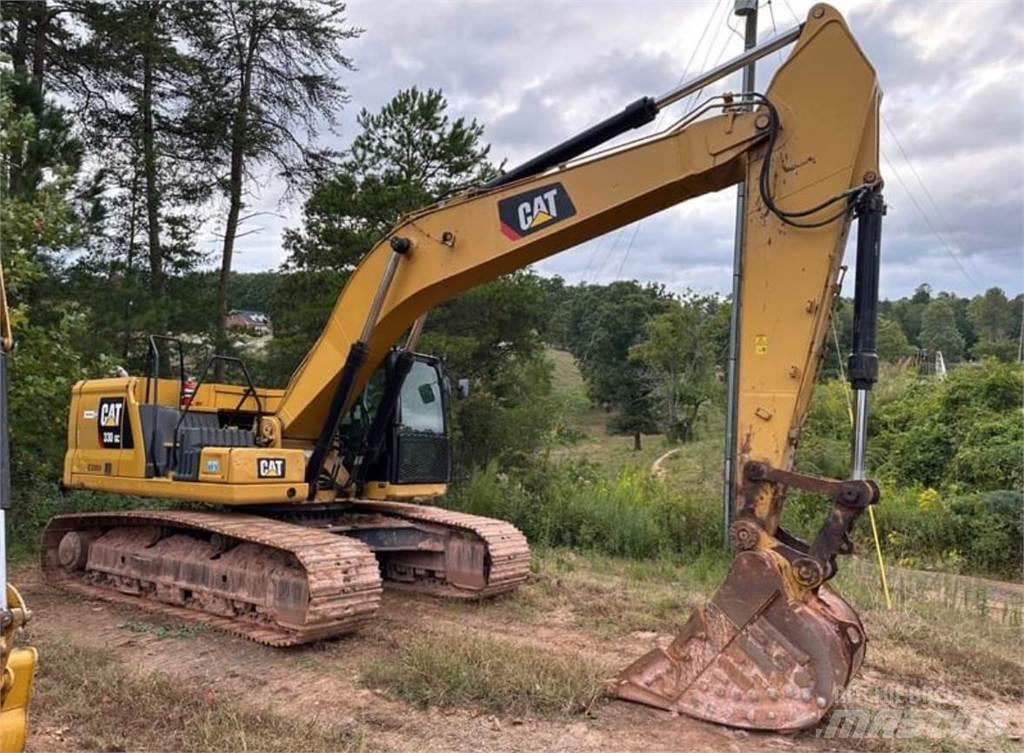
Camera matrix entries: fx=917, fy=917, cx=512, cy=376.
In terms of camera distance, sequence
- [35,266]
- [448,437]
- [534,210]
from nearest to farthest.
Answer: [534,210] → [448,437] → [35,266]

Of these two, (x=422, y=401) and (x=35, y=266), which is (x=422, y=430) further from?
(x=35, y=266)

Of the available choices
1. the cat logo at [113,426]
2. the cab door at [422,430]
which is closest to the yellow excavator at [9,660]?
the cat logo at [113,426]

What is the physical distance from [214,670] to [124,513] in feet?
8.44

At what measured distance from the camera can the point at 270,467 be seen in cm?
712

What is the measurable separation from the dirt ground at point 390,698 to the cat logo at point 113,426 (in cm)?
134

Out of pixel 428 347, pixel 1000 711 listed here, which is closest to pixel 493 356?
pixel 428 347

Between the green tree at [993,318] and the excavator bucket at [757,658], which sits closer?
the excavator bucket at [757,658]

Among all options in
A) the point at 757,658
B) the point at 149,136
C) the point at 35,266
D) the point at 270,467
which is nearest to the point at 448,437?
the point at 270,467

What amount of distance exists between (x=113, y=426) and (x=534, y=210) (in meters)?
4.22

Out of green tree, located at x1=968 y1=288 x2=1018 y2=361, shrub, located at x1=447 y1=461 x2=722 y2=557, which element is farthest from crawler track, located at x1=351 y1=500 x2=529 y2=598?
green tree, located at x1=968 y1=288 x2=1018 y2=361

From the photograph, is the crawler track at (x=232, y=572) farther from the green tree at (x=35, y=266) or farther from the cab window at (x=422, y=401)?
the green tree at (x=35, y=266)

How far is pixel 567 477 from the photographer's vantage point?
45.3ft

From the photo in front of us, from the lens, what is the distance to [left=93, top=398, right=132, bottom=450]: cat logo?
770 cm

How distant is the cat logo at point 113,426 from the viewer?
7695 millimetres
